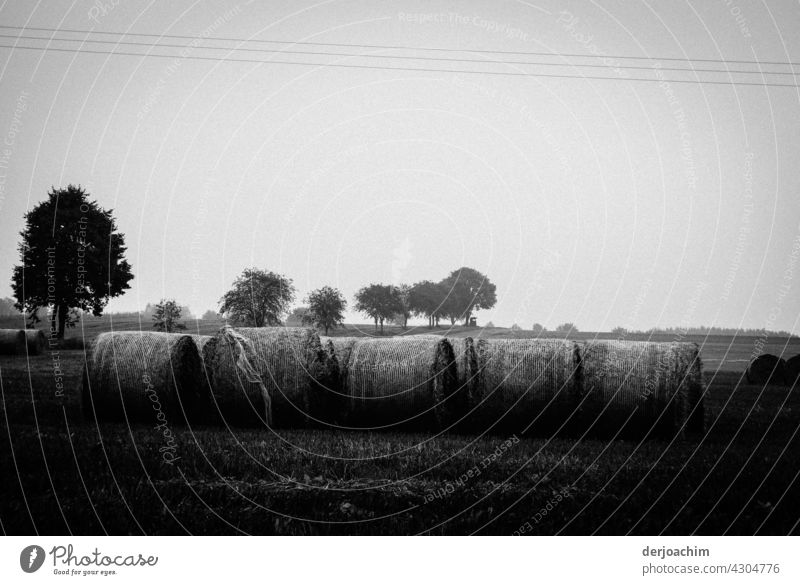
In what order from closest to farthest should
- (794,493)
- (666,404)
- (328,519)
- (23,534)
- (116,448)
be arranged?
(23,534) < (328,519) < (794,493) < (116,448) < (666,404)

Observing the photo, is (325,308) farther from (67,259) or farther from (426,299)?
(67,259)

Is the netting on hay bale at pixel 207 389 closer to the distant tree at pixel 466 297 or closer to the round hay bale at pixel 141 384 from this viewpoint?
the round hay bale at pixel 141 384

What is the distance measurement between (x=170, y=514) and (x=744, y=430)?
890cm

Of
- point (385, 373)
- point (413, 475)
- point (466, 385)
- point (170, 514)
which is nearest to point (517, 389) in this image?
point (466, 385)

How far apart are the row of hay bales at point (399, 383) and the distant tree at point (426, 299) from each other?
17626 millimetres

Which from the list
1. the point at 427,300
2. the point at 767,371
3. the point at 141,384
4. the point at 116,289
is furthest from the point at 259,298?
the point at 116,289

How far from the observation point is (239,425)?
9.27 m

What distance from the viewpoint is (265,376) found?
9359mm

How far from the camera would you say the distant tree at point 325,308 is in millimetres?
20828

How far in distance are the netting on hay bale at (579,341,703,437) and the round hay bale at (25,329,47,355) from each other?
2403 cm

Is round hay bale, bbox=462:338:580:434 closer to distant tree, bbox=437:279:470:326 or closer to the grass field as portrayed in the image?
the grass field

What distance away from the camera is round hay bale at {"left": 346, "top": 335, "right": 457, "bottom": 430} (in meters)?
9.12

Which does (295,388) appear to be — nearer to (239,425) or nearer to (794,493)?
(239,425)
